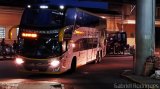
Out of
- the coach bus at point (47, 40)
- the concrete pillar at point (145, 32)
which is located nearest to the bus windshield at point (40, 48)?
the coach bus at point (47, 40)

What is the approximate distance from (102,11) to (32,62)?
2954 centimetres

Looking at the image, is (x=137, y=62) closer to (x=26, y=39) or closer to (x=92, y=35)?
(x=26, y=39)

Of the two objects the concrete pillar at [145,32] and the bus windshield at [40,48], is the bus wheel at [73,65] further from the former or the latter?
the concrete pillar at [145,32]

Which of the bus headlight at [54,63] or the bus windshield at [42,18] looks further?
the bus windshield at [42,18]

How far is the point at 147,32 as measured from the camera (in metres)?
20.2

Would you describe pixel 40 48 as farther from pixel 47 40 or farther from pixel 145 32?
pixel 145 32

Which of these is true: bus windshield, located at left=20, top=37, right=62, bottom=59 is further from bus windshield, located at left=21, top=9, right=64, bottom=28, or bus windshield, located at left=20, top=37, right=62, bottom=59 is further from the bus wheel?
the bus wheel

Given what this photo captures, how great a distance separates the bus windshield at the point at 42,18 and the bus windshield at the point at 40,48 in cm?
76

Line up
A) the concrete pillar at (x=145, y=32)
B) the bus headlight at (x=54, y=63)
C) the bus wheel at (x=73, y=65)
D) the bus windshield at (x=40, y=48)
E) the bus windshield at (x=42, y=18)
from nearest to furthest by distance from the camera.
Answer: the concrete pillar at (x=145, y=32) → the bus headlight at (x=54, y=63) → the bus windshield at (x=40, y=48) → the bus windshield at (x=42, y=18) → the bus wheel at (x=73, y=65)

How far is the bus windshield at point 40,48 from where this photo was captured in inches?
804

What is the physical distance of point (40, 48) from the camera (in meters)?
20.6

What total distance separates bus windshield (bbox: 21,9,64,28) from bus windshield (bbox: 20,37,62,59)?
76 cm

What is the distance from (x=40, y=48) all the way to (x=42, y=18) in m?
1.53

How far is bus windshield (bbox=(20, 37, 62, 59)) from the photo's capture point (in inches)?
804
